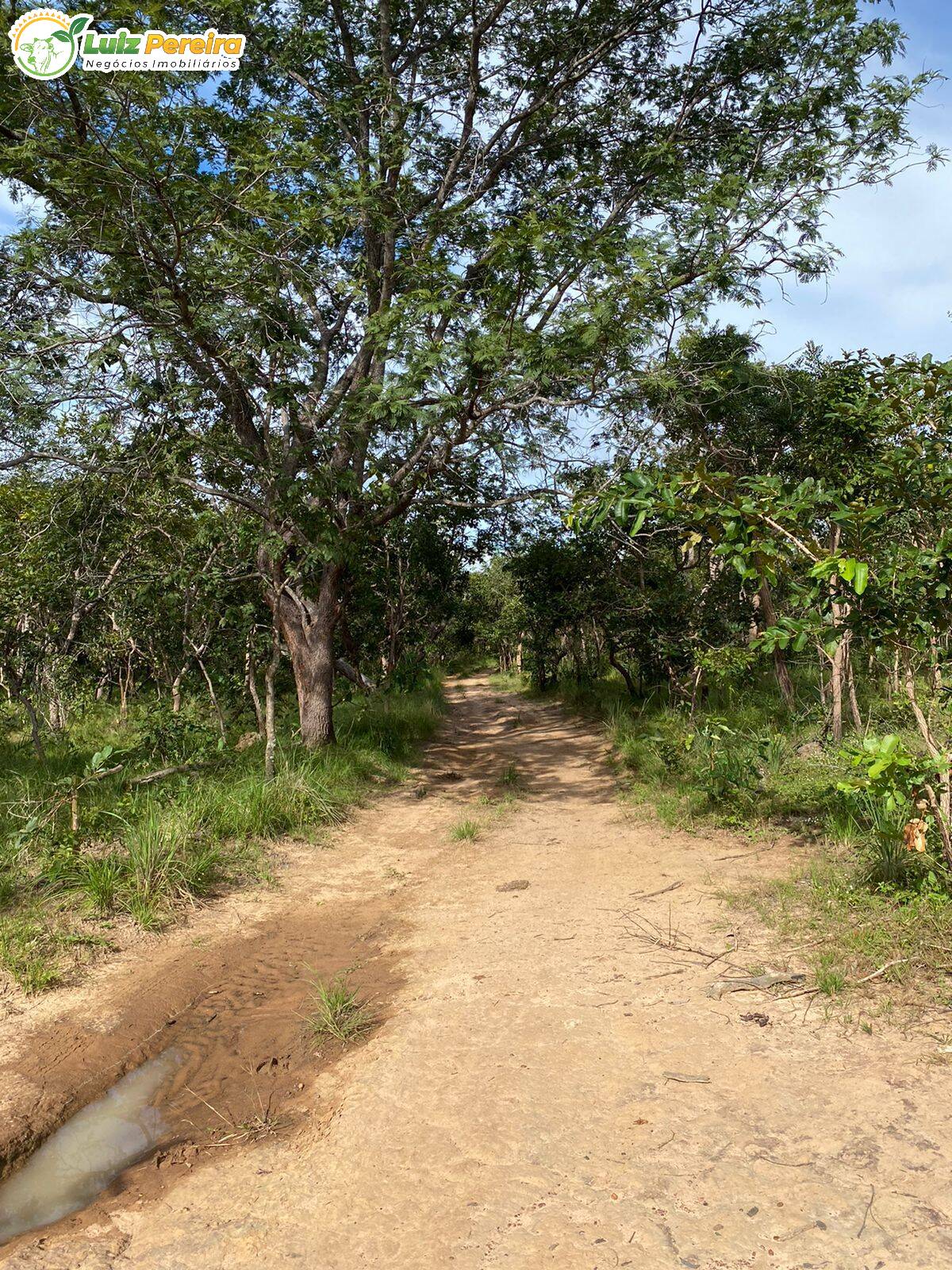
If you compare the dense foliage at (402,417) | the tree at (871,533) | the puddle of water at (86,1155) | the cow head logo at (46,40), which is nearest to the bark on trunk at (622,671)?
the dense foliage at (402,417)

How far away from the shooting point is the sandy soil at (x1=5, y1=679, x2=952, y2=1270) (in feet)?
7.41

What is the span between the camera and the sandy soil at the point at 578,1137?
2260 millimetres

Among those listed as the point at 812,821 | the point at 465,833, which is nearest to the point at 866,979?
the point at 812,821

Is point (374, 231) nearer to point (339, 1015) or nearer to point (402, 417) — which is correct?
point (402, 417)

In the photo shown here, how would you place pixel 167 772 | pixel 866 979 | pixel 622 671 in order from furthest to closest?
pixel 622 671, pixel 167 772, pixel 866 979

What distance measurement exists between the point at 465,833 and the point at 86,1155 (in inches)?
164

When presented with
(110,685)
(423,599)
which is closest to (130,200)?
(423,599)

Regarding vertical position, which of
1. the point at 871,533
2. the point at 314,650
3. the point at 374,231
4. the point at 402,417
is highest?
the point at 374,231

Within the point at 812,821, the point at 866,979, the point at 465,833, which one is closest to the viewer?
the point at 866,979

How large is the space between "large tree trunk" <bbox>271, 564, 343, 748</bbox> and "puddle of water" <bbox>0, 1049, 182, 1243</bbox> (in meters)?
5.81

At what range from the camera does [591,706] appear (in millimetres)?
14016

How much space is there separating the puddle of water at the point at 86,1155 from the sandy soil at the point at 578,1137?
18 cm

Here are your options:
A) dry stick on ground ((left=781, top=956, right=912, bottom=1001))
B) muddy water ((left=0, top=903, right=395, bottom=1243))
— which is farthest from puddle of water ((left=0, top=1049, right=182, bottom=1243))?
dry stick on ground ((left=781, top=956, right=912, bottom=1001))

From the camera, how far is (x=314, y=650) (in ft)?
30.3
